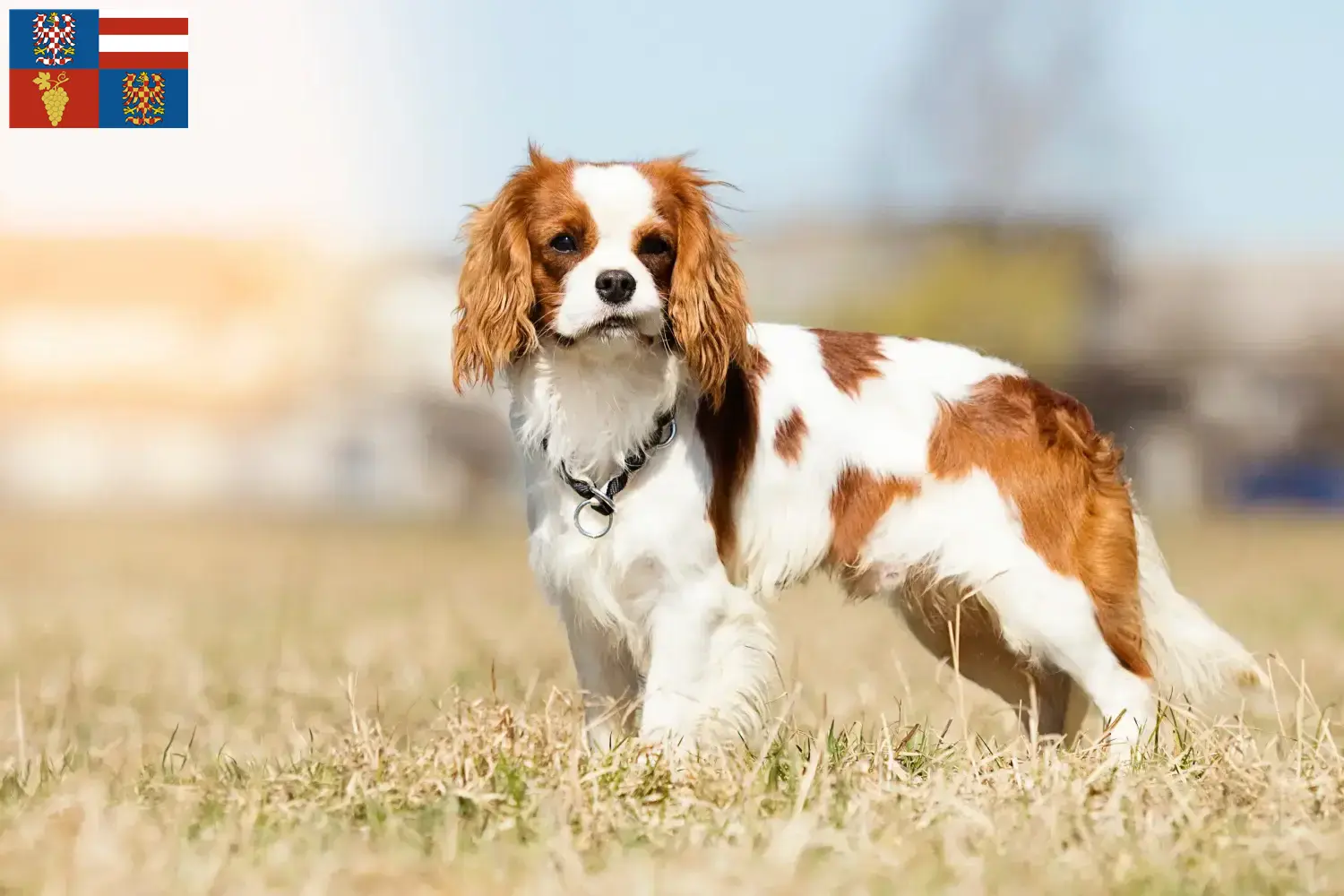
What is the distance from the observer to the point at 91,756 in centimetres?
504

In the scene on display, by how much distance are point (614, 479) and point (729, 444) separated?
0.36 metres

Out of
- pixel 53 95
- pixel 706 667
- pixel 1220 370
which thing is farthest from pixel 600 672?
pixel 1220 370

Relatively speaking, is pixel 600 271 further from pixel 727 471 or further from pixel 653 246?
pixel 727 471

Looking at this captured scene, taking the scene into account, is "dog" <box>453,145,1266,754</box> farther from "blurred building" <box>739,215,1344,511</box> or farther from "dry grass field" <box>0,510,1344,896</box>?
"blurred building" <box>739,215,1344,511</box>

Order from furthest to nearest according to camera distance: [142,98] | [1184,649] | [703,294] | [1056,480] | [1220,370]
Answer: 1. [1220,370]
2. [142,98]
3. [1184,649]
4. [1056,480]
5. [703,294]

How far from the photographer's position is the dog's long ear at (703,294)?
4.40 metres

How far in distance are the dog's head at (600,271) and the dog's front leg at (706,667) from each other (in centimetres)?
58

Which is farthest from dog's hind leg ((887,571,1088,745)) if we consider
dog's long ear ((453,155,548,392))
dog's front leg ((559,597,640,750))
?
dog's long ear ((453,155,548,392))

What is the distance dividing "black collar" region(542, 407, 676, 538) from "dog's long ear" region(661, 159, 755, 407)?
6.0 inches

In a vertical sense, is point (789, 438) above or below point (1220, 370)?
above

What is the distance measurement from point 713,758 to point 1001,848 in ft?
3.20

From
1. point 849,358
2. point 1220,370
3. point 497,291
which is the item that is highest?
point 497,291

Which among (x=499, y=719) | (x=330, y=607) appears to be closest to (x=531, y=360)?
(x=499, y=719)

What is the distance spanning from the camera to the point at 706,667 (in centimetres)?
454
